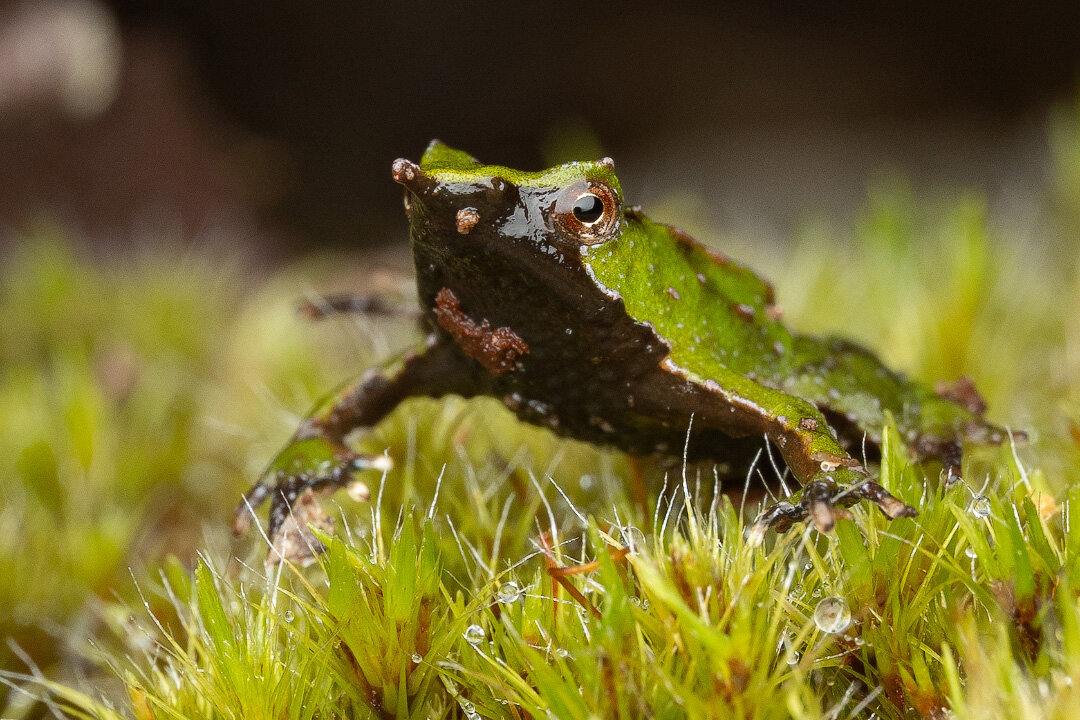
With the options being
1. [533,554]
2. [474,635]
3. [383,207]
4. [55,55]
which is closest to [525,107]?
[383,207]

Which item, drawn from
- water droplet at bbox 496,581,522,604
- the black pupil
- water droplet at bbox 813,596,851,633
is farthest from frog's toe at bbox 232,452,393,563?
water droplet at bbox 813,596,851,633

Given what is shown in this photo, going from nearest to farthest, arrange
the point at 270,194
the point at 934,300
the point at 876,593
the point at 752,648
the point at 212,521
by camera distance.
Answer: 1. the point at 752,648
2. the point at 876,593
3. the point at 212,521
4. the point at 934,300
5. the point at 270,194

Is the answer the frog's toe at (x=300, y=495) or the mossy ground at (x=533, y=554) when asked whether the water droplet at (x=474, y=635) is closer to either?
the mossy ground at (x=533, y=554)

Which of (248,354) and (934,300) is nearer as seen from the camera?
(934,300)

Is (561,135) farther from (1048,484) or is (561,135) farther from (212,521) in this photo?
(1048,484)

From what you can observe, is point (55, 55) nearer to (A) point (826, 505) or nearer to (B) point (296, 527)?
(B) point (296, 527)

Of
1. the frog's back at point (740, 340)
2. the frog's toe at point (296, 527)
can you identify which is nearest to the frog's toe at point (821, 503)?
the frog's back at point (740, 340)

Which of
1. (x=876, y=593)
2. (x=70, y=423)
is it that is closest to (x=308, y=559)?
(x=876, y=593)
